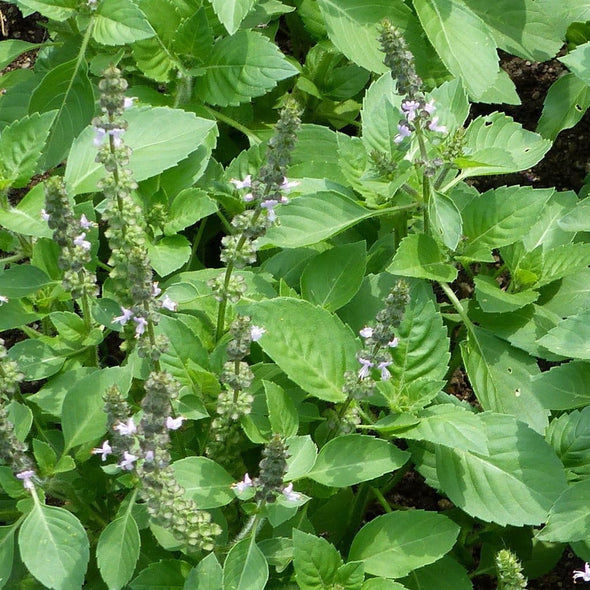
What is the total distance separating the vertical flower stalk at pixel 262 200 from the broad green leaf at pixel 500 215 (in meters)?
0.63

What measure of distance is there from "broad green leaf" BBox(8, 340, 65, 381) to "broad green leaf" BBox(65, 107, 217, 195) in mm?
433

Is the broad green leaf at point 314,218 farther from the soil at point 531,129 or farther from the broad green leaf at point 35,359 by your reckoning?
the soil at point 531,129

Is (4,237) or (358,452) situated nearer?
(358,452)

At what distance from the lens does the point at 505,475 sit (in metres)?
2.11

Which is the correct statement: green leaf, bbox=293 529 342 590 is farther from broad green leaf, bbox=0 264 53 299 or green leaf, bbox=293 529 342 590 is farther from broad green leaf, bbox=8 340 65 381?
broad green leaf, bbox=0 264 53 299

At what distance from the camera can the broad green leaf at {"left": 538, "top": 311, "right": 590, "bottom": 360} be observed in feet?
6.73

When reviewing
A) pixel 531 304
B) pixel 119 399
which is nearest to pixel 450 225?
pixel 531 304

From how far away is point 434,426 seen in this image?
1.98 m

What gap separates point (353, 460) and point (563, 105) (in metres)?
1.65

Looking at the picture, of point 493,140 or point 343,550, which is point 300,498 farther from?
point 493,140

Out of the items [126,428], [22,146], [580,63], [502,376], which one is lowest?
[502,376]

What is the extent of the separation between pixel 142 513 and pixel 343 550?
27.6 inches

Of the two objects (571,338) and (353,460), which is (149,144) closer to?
(353,460)

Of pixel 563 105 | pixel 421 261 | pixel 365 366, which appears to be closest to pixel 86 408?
pixel 365 366
